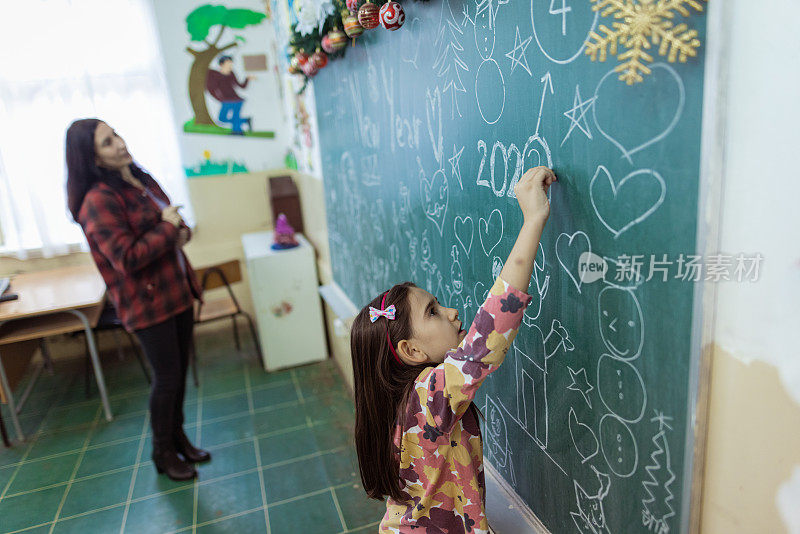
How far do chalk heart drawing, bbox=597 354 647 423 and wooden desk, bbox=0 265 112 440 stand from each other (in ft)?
9.93

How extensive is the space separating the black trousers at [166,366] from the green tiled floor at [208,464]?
333mm

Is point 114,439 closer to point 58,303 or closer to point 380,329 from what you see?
point 58,303

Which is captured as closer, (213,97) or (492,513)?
(492,513)

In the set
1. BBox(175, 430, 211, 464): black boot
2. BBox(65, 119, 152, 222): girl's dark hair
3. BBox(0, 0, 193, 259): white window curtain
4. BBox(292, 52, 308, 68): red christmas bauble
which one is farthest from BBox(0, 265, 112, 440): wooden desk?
BBox(292, 52, 308, 68): red christmas bauble

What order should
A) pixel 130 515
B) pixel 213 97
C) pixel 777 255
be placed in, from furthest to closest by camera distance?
pixel 213 97
pixel 130 515
pixel 777 255

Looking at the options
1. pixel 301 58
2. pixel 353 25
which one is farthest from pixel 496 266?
pixel 301 58

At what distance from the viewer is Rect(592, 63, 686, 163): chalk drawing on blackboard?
72 centimetres

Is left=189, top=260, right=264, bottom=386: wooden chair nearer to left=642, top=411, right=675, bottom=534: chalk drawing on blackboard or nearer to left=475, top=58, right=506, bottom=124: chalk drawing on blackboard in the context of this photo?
left=475, top=58, right=506, bottom=124: chalk drawing on blackboard

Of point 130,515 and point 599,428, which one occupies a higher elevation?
point 599,428

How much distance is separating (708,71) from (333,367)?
134 inches

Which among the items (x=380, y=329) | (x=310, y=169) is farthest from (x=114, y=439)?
(x=380, y=329)

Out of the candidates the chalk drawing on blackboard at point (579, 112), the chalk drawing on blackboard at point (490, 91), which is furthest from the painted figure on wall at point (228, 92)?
the chalk drawing on blackboard at point (579, 112)

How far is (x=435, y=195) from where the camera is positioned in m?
1.59

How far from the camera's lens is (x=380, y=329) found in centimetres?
A: 116
